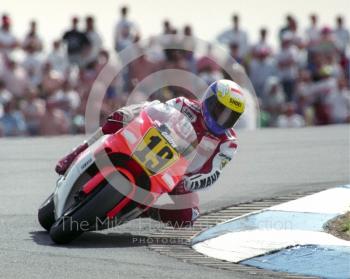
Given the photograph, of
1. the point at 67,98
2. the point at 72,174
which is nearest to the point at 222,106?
the point at 72,174

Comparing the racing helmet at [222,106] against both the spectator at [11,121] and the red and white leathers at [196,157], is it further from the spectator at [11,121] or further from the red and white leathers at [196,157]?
the spectator at [11,121]

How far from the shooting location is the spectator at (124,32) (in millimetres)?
21303

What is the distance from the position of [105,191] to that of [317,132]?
33.1ft

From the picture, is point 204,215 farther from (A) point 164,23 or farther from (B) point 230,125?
(A) point 164,23

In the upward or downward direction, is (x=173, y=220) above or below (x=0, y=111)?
below

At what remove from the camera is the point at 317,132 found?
719 inches

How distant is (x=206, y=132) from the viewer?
9383 millimetres

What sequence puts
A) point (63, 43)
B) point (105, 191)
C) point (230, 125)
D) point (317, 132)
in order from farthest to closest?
point (63, 43)
point (317, 132)
point (230, 125)
point (105, 191)

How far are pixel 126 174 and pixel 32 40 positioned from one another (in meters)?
13.2

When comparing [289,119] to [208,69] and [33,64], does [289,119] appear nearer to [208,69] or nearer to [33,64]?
[208,69]

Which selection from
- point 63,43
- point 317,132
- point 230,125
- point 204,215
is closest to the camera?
point 230,125

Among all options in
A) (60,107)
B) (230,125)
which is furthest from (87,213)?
(60,107)

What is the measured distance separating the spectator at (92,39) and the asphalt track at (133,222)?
12.1 feet

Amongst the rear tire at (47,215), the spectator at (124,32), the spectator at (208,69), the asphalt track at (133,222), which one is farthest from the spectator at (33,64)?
the rear tire at (47,215)
